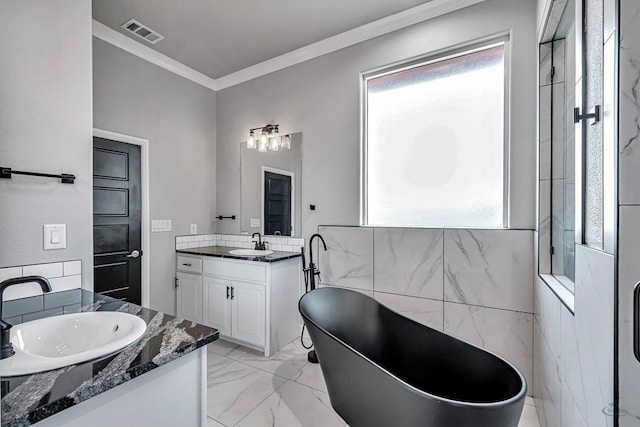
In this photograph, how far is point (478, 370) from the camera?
4.94 feet

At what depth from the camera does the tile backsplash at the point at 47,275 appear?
137 centimetres

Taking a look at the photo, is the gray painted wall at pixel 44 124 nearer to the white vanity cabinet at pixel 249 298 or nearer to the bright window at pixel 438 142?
the white vanity cabinet at pixel 249 298

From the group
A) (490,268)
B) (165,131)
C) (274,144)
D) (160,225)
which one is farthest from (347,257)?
(165,131)

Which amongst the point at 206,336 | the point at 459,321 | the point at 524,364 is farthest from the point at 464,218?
the point at 206,336

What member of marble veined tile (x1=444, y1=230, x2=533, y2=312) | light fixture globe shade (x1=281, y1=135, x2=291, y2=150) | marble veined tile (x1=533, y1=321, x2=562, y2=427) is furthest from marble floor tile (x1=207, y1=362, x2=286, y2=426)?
light fixture globe shade (x1=281, y1=135, x2=291, y2=150)

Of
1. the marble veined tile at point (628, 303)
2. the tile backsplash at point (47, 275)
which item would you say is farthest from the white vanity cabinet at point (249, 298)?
the marble veined tile at point (628, 303)

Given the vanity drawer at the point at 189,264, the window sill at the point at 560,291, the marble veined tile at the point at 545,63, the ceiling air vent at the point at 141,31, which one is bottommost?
the vanity drawer at the point at 189,264

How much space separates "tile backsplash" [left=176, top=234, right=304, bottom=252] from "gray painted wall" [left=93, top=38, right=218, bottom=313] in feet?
0.31

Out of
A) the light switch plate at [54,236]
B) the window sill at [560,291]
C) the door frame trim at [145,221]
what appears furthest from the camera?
the door frame trim at [145,221]

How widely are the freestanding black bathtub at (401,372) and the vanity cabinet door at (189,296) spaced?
61.1 inches

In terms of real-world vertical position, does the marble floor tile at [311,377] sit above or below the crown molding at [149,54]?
below

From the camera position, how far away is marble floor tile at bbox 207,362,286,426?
194cm

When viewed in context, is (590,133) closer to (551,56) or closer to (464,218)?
(551,56)

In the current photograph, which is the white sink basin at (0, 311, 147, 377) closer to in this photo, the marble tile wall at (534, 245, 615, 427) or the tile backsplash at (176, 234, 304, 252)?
the marble tile wall at (534, 245, 615, 427)
